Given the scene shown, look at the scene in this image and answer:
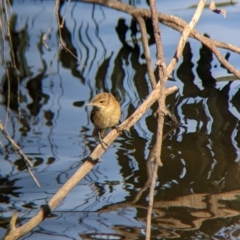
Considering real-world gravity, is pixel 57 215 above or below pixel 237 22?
below

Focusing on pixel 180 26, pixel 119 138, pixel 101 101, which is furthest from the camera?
pixel 119 138

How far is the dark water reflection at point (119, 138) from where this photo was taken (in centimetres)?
568

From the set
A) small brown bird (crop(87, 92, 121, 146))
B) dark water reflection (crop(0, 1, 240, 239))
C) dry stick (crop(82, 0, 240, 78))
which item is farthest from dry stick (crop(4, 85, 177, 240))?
dry stick (crop(82, 0, 240, 78))

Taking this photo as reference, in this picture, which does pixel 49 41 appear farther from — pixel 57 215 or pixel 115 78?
pixel 57 215

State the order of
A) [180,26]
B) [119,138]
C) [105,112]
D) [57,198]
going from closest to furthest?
[57,198] → [105,112] → [180,26] → [119,138]

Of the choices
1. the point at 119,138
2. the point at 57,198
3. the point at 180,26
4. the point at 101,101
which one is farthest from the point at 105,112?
the point at 57,198

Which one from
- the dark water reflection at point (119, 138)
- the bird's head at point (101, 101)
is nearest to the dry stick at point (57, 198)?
the dark water reflection at point (119, 138)

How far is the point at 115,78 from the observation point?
829cm

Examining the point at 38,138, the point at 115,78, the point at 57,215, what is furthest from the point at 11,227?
the point at 115,78

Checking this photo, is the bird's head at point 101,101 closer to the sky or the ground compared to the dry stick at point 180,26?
closer to the ground

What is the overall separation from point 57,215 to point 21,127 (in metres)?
1.98

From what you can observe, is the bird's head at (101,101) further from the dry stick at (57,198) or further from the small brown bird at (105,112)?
the dry stick at (57,198)

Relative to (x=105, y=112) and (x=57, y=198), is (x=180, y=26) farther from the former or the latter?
(x=57, y=198)

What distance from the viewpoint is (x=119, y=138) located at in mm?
7098
